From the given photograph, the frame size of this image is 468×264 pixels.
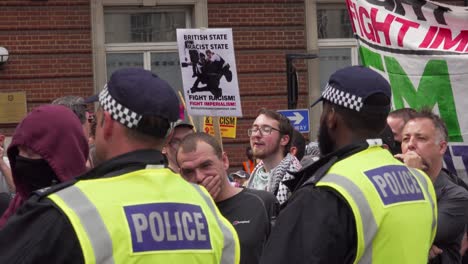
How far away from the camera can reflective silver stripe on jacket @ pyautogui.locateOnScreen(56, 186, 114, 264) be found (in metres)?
3.23

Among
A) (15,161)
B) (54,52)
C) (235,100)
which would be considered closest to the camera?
(15,161)

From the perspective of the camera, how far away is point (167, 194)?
3520 mm

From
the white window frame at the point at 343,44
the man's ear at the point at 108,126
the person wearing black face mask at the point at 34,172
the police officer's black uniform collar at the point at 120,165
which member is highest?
the white window frame at the point at 343,44

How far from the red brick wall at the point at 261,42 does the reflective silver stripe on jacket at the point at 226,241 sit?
13.0m

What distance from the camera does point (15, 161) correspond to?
13.7 feet

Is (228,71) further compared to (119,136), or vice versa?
(228,71)

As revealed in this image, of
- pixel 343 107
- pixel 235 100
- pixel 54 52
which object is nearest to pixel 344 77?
pixel 343 107

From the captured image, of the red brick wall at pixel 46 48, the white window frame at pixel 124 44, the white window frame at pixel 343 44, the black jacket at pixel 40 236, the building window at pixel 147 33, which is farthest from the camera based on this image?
the white window frame at pixel 343 44

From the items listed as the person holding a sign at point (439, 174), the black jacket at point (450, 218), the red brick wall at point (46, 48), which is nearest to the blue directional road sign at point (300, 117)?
the red brick wall at point (46, 48)

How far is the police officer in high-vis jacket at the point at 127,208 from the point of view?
321 cm

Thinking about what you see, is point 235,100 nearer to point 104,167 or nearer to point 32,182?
point 32,182

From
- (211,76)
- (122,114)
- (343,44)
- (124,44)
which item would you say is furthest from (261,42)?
(122,114)

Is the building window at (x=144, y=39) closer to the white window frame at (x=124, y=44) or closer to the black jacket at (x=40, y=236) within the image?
the white window frame at (x=124, y=44)

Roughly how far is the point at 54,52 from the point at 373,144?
12.6 metres
